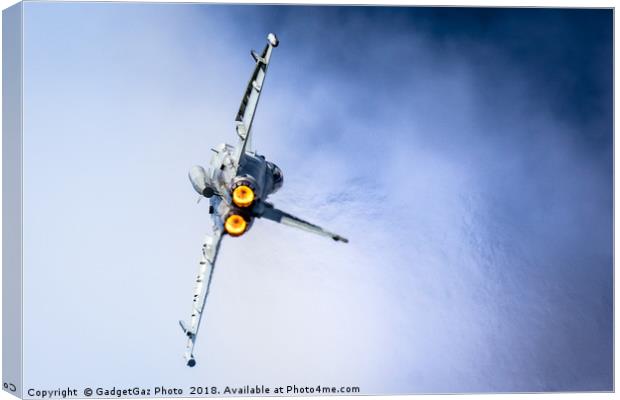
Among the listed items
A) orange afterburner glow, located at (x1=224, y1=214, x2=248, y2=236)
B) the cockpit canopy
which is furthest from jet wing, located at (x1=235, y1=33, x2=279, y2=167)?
the cockpit canopy

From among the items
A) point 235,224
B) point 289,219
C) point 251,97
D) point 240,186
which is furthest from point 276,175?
point 235,224

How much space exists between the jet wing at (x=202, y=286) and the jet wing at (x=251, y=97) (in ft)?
8.01

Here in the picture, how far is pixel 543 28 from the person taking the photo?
782 inches

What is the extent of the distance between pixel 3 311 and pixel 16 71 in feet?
19.3

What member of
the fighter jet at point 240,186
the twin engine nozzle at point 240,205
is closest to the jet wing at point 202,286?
the fighter jet at point 240,186

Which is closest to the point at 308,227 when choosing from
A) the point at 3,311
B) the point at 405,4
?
the point at 405,4

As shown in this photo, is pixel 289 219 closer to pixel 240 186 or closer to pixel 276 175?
pixel 240 186

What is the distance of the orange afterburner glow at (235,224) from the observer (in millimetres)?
14453

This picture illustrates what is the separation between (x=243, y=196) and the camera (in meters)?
14.5

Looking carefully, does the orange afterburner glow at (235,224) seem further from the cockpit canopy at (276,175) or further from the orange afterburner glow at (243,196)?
the cockpit canopy at (276,175)

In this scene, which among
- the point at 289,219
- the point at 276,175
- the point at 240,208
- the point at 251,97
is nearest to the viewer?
the point at 240,208

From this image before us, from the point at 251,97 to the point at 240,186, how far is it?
2235 mm

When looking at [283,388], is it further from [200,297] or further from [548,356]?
[548,356]

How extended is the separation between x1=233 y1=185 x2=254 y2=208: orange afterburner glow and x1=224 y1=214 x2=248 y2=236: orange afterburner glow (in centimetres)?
27
